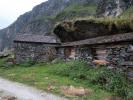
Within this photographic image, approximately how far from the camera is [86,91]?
15.8 meters

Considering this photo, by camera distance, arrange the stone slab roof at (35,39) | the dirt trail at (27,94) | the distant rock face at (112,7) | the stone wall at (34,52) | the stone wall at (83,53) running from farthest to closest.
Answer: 1. the distant rock face at (112,7)
2. the stone slab roof at (35,39)
3. the stone wall at (34,52)
4. the stone wall at (83,53)
5. the dirt trail at (27,94)

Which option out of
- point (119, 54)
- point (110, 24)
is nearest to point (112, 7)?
point (110, 24)

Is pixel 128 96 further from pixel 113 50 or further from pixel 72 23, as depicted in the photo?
pixel 72 23

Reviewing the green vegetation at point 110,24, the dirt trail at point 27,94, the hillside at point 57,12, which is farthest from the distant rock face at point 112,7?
the dirt trail at point 27,94

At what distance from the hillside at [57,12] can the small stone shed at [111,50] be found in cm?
3254

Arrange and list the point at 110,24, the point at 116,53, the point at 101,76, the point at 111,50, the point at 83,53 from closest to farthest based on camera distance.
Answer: the point at 101,76 → the point at 116,53 → the point at 111,50 → the point at 83,53 → the point at 110,24

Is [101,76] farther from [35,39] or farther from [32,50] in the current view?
[35,39]

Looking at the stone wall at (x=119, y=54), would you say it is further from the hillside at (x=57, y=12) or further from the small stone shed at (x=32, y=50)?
the hillside at (x=57, y=12)

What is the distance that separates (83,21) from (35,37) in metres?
10.9

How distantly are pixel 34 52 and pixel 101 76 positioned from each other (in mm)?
18046

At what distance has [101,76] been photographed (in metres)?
18.2

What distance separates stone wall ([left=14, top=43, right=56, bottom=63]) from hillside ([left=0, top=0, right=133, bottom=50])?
24.5 m

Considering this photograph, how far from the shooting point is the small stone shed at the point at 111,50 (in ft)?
60.4

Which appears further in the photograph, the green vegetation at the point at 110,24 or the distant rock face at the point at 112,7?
the distant rock face at the point at 112,7
